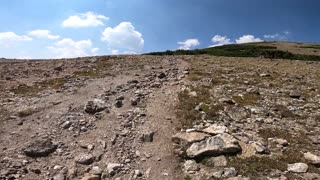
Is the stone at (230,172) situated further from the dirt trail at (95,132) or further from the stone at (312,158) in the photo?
the stone at (312,158)

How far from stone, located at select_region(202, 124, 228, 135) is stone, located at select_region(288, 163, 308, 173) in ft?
12.2

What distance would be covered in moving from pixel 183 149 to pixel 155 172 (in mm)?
1989

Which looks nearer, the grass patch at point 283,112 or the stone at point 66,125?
the stone at point 66,125

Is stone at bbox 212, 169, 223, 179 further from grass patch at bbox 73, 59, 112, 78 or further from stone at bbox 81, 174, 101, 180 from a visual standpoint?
grass patch at bbox 73, 59, 112, 78

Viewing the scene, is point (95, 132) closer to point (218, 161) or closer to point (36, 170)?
point (36, 170)

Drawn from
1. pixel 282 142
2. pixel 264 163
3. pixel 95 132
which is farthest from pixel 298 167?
pixel 95 132

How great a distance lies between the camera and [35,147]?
1736cm

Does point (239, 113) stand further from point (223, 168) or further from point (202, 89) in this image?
point (223, 168)

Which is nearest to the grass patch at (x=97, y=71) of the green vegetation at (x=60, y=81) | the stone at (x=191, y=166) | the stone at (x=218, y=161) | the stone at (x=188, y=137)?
the green vegetation at (x=60, y=81)

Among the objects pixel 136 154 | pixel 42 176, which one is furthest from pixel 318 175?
pixel 42 176

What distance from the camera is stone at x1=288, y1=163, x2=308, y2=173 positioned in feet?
49.6

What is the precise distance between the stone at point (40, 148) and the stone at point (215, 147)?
19.6 ft

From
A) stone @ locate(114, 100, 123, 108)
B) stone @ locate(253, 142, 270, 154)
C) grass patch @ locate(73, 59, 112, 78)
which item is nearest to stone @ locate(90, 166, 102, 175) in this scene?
stone @ locate(253, 142, 270, 154)

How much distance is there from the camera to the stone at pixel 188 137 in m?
17.6
